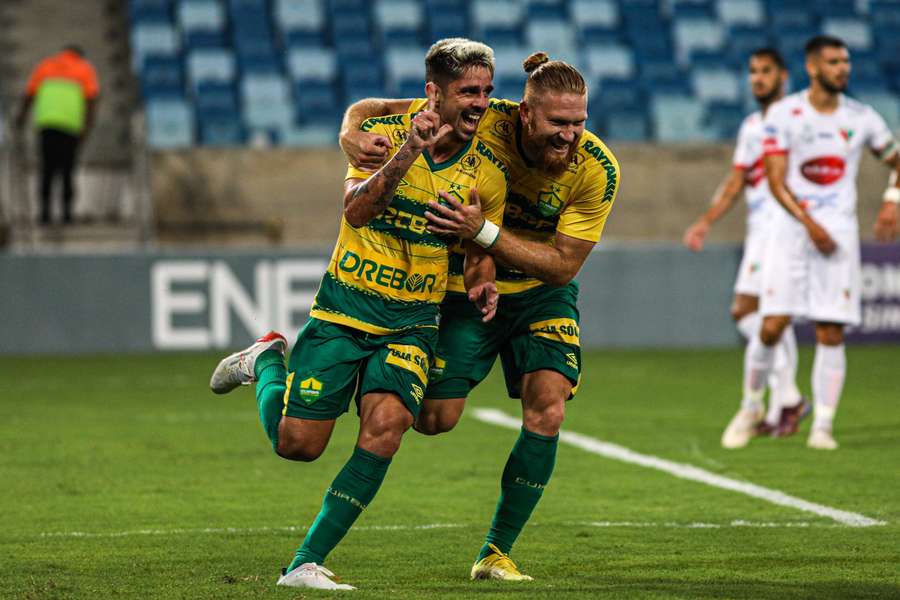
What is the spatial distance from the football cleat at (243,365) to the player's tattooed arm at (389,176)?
1210 mm

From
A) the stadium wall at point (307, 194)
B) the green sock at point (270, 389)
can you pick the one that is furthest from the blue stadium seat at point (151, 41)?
the green sock at point (270, 389)

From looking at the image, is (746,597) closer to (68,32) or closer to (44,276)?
(44,276)

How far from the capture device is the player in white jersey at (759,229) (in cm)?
955

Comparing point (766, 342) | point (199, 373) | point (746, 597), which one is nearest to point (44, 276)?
point (199, 373)

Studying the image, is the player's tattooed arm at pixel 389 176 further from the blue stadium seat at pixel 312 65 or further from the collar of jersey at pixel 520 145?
the blue stadium seat at pixel 312 65

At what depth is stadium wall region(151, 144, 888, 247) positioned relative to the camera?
17.6 m

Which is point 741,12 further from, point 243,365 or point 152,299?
point 243,365

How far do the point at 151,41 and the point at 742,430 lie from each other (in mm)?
11950

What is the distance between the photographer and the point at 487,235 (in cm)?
496

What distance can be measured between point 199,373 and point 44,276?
8.33 ft

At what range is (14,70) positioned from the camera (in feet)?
63.2

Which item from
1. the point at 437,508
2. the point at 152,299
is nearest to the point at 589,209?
the point at 437,508

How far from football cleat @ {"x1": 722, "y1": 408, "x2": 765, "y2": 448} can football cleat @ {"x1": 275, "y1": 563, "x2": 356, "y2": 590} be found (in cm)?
452

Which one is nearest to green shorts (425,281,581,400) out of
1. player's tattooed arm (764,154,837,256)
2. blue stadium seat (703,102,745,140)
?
player's tattooed arm (764,154,837,256)
